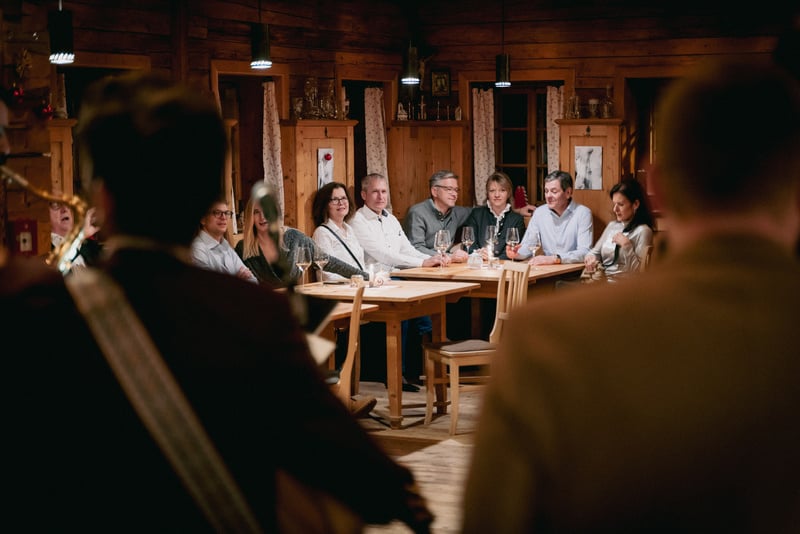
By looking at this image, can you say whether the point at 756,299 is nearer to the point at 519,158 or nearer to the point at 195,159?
the point at 195,159

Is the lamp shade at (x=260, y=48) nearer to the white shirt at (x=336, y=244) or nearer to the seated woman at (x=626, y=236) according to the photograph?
the white shirt at (x=336, y=244)

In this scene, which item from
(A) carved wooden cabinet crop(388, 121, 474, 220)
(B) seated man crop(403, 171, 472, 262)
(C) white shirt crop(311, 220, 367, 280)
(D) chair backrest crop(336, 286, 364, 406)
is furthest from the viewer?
(A) carved wooden cabinet crop(388, 121, 474, 220)

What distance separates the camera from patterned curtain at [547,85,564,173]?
10.5 m

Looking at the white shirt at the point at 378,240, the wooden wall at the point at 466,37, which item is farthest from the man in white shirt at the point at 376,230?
the wooden wall at the point at 466,37

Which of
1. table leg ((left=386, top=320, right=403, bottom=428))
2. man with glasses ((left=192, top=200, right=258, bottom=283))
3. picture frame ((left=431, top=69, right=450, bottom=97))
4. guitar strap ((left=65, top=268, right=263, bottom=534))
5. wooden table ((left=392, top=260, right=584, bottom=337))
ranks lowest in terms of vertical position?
table leg ((left=386, top=320, right=403, bottom=428))

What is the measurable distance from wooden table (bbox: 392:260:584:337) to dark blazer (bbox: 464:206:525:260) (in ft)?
1.93

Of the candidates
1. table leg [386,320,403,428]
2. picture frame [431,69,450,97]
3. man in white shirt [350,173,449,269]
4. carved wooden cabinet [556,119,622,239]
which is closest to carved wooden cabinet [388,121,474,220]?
picture frame [431,69,450,97]

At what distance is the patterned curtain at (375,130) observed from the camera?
10492 mm

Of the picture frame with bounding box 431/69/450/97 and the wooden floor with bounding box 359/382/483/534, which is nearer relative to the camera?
the wooden floor with bounding box 359/382/483/534

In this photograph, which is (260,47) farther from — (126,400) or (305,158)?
(126,400)

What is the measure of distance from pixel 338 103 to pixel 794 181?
8.88 m

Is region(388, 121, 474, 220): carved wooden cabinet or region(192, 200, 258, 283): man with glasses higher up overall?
region(388, 121, 474, 220): carved wooden cabinet

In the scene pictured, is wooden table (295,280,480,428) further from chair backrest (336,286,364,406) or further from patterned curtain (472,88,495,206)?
patterned curtain (472,88,495,206)

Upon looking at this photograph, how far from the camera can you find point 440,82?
1076cm
